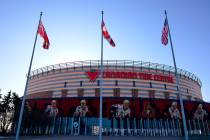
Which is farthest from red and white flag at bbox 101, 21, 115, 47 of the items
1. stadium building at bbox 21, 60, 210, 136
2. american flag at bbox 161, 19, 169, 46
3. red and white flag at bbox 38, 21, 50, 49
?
stadium building at bbox 21, 60, 210, 136

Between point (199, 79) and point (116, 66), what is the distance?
38679mm

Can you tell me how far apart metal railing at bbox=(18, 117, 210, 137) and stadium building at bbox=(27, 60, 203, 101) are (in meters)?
13.8

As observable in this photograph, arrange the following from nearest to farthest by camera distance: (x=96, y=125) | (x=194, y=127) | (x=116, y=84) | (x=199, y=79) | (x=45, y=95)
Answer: (x=96, y=125)
(x=194, y=127)
(x=116, y=84)
(x=45, y=95)
(x=199, y=79)

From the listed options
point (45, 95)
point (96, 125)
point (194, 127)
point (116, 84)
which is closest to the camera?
point (96, 125)

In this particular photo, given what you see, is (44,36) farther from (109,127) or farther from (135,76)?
(135,76)

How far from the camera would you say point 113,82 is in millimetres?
60188

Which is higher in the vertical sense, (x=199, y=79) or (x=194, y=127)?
(x=199, y=79)

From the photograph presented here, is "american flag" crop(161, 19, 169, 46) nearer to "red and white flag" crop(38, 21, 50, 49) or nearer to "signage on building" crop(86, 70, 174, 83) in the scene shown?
"red and white flag" crop(38, 21, 50, 49)

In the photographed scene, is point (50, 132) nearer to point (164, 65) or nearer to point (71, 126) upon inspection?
point (71, 126)

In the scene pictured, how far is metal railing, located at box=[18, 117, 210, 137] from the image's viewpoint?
44.6 metres

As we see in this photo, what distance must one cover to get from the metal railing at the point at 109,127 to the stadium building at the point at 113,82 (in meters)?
13.8

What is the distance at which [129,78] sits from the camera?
197 feet

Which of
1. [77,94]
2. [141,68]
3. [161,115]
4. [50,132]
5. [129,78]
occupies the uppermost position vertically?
[141,68]

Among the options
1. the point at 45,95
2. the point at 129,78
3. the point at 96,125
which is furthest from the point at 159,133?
the point at 45,95
